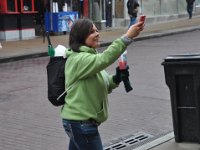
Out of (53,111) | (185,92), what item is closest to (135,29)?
(185,92)

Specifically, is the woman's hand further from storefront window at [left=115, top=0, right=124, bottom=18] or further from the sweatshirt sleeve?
storefront window at [left=115, top=0, right=124, bottom=18]

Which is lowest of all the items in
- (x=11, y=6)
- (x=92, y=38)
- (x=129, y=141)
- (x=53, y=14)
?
(x=129, y=141)

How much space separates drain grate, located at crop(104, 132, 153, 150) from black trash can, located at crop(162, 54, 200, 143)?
64 centimetres

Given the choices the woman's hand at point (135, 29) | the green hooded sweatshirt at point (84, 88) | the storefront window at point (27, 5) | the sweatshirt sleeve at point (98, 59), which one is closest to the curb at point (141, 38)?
the storefront window at point (27, 5)

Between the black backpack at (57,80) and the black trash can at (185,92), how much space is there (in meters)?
1.97

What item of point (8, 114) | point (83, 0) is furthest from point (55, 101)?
point (83, 0)

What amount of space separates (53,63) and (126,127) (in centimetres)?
335

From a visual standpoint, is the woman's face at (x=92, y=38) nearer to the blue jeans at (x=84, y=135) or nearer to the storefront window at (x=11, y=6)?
the blue jeans at (x=84, y=135)

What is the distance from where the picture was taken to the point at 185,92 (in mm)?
5613

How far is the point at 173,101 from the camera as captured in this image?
18.6ft

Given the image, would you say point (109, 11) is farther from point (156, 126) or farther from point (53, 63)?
point (53, 63)

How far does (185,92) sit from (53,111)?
2.95m

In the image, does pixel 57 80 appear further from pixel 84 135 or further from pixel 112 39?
pixel 112 39

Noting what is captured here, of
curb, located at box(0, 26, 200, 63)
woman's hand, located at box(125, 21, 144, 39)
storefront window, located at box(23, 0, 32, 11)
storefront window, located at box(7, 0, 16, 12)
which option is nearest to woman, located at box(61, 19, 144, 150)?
woman's hand, located at box(125, 21, 144, 39)
